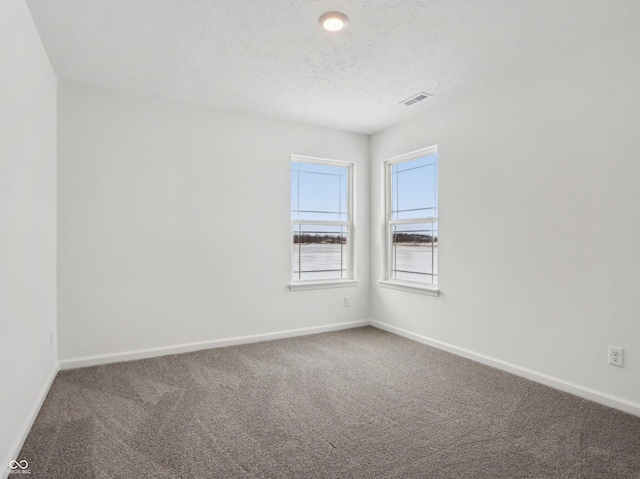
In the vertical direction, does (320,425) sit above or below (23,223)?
below

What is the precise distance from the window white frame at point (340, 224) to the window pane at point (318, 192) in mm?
41

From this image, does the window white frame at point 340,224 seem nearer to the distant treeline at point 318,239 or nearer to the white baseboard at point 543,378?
the distant treeline at point 318,239

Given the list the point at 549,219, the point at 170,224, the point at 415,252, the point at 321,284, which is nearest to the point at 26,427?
the point at 170,224

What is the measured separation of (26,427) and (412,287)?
11.0ft

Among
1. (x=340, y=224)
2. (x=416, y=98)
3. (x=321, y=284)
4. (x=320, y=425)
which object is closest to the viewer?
(x=320, y=425)

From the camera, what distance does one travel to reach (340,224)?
4.64 m

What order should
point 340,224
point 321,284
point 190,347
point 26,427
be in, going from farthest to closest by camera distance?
point 340,224 < point 321,284 < point 190,347 < point 26,427

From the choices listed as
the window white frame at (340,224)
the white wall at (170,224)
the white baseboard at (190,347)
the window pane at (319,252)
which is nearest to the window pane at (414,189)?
the window white frame at (340,224)

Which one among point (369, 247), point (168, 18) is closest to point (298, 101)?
point (168, 18)

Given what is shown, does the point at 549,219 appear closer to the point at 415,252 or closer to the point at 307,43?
the point at 415,252

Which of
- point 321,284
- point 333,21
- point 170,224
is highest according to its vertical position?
point 333,21

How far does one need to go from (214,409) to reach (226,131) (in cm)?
266

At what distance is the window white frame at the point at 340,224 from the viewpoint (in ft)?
14.1

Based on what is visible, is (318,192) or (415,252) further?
(318,192)
